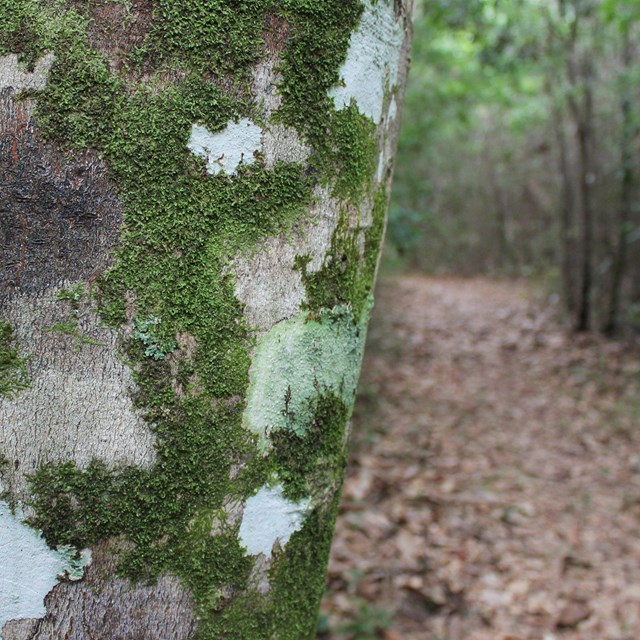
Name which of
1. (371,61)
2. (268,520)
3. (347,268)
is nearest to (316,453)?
(268,520)

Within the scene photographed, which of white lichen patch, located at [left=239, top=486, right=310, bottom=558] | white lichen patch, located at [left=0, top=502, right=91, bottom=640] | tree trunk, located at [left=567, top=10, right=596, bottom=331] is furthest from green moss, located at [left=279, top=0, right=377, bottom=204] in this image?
tree trunk, located at [left=567, top=10, right=596, bottom=331]

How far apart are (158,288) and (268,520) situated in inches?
12.7

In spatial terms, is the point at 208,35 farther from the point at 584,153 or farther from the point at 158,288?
the point at 584,153

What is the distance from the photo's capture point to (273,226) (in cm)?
72

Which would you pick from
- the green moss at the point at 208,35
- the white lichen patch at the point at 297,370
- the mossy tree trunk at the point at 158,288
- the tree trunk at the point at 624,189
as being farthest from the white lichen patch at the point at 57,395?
the tree trunk at the point at 624,189

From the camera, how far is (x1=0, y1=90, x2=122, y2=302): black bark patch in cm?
66

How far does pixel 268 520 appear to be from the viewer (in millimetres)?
758

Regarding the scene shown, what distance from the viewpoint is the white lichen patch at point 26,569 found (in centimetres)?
68

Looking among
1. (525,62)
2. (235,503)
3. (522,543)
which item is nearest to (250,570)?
(235,503)

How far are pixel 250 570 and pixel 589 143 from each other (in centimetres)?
793

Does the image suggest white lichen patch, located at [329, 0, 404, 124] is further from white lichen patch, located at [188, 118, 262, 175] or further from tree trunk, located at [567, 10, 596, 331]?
tree trunk, located at [567, 10, 596, 331]

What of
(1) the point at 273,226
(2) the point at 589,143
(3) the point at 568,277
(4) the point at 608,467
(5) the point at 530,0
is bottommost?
(4) the point at 608,467

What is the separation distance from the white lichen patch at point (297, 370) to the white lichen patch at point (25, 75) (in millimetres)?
382

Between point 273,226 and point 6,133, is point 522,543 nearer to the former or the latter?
point 273,226
